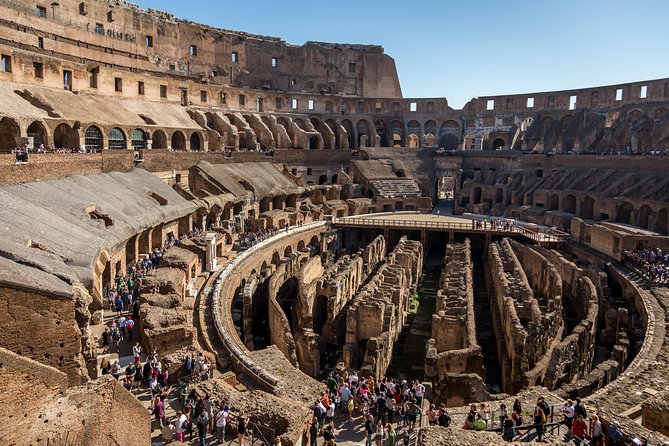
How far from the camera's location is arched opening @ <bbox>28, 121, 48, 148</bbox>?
2767 centimetres

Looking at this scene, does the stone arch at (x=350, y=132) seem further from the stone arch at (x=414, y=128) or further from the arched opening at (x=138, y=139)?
the arched opening at (x=138, y=139)

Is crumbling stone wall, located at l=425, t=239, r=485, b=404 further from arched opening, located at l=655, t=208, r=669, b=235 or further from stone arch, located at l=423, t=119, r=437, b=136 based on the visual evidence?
stone arch, located at l=423, t=119, r=437, b=136

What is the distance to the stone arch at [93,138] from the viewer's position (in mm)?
31031

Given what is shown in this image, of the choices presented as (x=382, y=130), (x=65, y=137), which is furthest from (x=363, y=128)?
(x=65, y=137)

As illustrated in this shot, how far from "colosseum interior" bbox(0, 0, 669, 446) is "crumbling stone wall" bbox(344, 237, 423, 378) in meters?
0.10

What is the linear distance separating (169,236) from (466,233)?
21990 millimetres

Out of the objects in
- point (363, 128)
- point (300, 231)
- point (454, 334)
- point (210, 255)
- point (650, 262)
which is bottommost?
point (454, 334)

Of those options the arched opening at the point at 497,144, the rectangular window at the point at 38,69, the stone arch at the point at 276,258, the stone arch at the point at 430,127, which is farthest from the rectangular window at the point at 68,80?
the arched opening at the point at 497,144

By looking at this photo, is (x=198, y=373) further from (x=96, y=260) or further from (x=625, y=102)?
(x=625, y=102)

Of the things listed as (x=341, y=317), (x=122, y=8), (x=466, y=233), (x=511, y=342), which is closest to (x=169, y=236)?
(x=341, y=317)

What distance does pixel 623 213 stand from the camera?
115 feet

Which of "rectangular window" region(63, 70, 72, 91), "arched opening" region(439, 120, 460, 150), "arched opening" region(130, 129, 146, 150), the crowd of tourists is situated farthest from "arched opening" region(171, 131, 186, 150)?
the crowd of tourists

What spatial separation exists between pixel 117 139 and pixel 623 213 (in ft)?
108

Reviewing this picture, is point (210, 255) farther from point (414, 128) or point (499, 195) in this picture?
point (414, 128)
